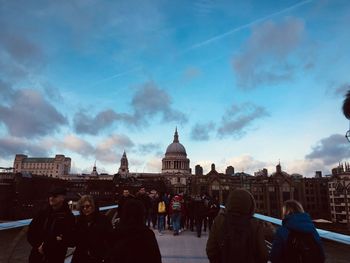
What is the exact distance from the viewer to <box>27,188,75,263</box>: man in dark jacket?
15.7 ft

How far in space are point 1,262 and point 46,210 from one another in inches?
73.7

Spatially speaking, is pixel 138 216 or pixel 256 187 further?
pixel 256 187

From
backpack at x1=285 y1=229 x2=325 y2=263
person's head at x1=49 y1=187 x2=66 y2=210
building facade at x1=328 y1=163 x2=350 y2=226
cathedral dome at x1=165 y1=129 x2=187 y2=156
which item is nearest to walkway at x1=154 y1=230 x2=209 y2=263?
person's head at x1=49 y1=187 x2=66 y2=210

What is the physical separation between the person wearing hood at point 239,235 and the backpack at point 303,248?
38 cm

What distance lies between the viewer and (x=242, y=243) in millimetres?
3783

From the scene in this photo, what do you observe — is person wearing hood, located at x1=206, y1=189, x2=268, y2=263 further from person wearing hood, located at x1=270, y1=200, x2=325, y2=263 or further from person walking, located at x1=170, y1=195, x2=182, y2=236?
person walking, located at x1=170, y1=195, x2=182, y2=236

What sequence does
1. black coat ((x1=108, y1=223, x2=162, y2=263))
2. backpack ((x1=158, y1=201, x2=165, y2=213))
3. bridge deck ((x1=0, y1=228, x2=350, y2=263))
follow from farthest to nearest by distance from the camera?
backpack ((x1=158, y1=201, x2=165, y2=213)) → bridge deck ((x1=0, y1=228, x2=350, y2=263)) → black coat ((x1=108, y1=223, x2=162, y2=263))

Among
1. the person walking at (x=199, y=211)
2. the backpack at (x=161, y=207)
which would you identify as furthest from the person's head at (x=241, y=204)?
the backpack at (x=161, y=207)

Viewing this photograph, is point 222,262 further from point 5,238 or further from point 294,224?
point 5,238

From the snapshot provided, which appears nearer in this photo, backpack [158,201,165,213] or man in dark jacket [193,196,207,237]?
man in dark jacket [193,196,207,237]

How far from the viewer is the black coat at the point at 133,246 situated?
145 inches

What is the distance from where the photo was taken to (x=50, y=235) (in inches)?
190

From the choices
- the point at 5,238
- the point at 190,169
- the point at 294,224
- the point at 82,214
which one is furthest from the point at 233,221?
the point at 190,169

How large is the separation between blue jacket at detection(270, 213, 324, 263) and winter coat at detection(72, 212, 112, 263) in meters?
2.37
